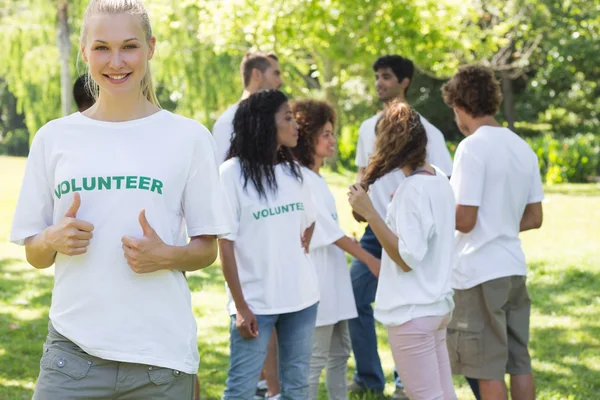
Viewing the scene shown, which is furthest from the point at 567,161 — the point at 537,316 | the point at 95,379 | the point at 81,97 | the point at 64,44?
the point at 95,379

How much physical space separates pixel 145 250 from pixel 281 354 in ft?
6.68

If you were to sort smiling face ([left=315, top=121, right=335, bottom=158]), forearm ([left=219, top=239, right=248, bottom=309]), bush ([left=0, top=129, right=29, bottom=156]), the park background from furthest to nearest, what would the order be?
bush ([left=0, top=129, right=29, bottom=156]), the park background, smiling face ([left=315, top=121, right=335, bottom=158]), forearm ([left=219, top=239, right=248, bottom=309])

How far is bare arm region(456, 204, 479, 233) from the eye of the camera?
4.62 meters

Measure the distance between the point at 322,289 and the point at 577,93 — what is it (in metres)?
25.9

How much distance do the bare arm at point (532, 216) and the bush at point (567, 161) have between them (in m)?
18.8

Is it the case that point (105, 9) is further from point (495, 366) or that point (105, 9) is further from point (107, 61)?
point (495, 366)

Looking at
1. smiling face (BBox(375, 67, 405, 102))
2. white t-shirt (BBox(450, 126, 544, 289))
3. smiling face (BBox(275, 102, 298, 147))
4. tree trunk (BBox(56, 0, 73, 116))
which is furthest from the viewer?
tree trunk (BBox(56, 0, 73, 116))

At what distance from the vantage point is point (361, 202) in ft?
14.3

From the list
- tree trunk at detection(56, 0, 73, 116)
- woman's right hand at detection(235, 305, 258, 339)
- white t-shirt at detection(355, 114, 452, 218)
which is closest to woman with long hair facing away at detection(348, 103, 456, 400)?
woman's right hand at detection(235, 305, 258, 339)

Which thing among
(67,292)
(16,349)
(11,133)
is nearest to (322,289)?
(67,292)

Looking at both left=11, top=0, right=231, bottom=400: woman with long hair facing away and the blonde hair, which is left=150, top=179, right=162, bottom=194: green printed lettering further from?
the blonde hair

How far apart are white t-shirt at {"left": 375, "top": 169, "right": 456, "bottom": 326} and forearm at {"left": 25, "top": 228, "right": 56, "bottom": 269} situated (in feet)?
6.25

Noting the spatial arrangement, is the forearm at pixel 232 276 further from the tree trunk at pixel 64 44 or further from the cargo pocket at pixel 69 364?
the tree trunk at pixel 64 44

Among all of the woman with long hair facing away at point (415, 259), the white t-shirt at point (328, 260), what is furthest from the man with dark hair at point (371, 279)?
the woman with long hair facing away at point (415, 259)
